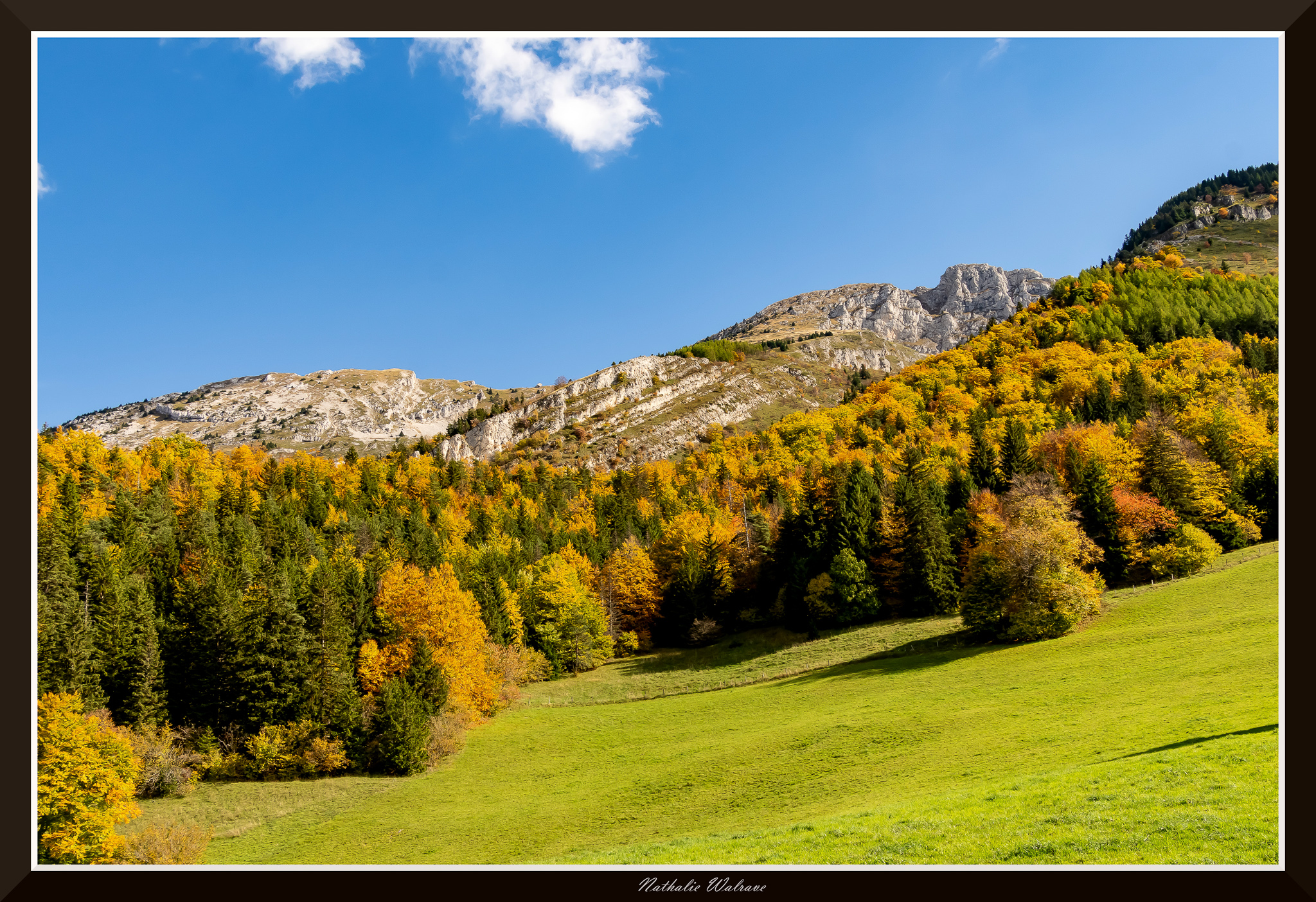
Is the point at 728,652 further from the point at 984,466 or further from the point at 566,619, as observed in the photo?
the point at 984,466

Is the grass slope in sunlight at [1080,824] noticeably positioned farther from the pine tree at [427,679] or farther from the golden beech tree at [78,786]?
the pine tree at [427,679]

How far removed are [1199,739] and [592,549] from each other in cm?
7232

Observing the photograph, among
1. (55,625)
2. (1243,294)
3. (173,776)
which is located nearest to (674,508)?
(173,776)

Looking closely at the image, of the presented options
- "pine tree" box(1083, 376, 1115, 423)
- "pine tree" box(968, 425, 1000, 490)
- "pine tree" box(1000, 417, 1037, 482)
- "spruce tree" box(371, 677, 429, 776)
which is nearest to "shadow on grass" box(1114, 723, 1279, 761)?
"spruce tree" box(371, 677, 429, 776)

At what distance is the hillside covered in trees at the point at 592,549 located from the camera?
4303 cm

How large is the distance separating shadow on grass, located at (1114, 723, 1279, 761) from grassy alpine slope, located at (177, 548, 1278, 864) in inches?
11.4

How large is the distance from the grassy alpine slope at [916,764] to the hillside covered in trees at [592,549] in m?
6.34

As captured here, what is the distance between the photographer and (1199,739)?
62.2ft

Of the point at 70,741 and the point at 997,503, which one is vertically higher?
the point at 997,503

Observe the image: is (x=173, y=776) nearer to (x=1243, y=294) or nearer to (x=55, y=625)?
(x=55, y=625)

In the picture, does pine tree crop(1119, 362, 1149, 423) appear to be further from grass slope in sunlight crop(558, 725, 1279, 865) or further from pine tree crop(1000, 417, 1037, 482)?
grass slope in sunlight crop(558, 725, 1279, 865)

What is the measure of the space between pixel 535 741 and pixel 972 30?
45.0 meters
